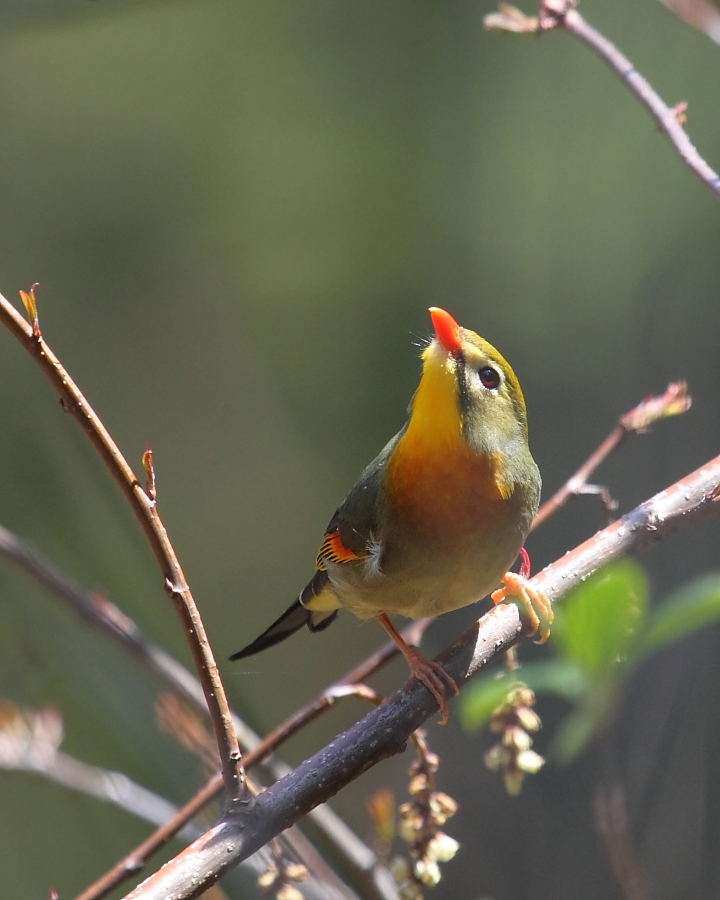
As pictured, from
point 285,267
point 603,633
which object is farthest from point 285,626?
point 285,267

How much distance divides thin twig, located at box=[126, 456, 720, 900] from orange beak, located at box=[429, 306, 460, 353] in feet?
1.85

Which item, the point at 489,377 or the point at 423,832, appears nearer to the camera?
the point at 423,832

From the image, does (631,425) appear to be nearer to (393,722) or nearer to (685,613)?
(685,613)

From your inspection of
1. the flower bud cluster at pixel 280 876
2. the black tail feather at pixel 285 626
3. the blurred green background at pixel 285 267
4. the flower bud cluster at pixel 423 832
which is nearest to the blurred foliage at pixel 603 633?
the flower bud cluster at pixel 423 832

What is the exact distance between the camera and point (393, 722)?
1643 millimetres

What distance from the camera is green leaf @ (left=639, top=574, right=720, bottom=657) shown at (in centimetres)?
170

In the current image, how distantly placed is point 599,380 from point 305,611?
298 cm

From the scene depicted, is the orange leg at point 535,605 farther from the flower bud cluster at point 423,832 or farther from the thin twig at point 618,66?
the thin twig at point 618,66

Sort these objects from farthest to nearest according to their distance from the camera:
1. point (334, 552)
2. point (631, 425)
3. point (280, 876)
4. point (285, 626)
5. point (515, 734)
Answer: point (285, 626) → point (334, 552) → point (631, 425) → point (515, 734) → point (280, 876)

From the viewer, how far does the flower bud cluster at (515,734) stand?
1.71m

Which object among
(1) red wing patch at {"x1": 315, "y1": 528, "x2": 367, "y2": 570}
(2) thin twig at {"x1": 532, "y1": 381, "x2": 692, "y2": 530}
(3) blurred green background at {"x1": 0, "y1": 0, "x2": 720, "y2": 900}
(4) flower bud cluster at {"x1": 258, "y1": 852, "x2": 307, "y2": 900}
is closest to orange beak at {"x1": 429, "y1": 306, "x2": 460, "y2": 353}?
(2) thin twig at {"x1": 532, "y1": 381, "x2": 692, "y2": 530}

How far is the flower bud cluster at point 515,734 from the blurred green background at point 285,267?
3.16m

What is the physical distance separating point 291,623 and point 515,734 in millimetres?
1084

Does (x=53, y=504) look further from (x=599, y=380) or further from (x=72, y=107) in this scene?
(x=599, y=380)
